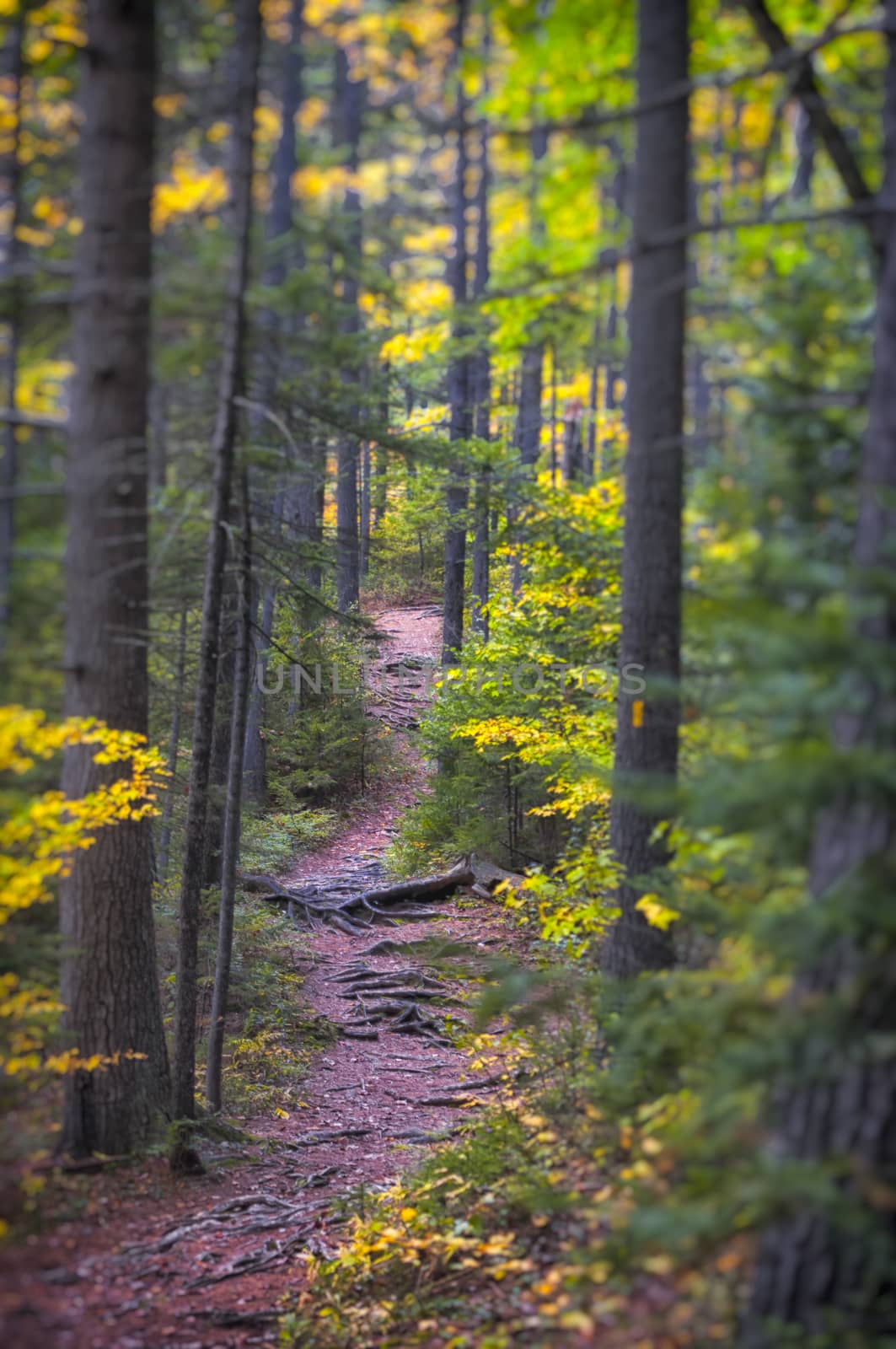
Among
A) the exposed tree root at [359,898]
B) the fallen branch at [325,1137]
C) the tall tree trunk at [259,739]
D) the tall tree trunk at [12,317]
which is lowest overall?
the fallen branch at [325,1137]

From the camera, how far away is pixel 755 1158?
3.07 m

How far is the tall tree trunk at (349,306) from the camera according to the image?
609 cm

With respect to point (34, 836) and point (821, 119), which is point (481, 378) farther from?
point (34, 836)

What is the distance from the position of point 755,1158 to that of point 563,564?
622 centimetres

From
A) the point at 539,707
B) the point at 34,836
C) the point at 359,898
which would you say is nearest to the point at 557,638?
the point at 539,707

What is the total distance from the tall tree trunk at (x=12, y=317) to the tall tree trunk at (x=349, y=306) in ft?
6.76

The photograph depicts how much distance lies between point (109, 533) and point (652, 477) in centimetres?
357

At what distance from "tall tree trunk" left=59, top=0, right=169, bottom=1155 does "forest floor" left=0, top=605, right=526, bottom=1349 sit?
0.65m

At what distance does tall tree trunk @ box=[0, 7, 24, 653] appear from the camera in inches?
201

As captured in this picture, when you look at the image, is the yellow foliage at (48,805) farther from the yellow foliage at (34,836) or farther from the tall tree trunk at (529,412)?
the tall tree trunk at (529,412)

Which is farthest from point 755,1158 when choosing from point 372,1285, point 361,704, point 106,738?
point 361,704

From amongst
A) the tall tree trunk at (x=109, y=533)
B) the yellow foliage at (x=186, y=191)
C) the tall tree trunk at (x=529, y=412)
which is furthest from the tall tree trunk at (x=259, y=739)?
the yellow foliage at (x=186, y=191)

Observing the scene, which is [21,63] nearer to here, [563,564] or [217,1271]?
[563,564]

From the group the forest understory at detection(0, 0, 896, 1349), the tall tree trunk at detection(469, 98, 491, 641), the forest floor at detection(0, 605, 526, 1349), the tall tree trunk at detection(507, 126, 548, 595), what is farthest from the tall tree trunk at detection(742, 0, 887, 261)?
the tall tree trunk at detection(469, 98, 491, 641)
